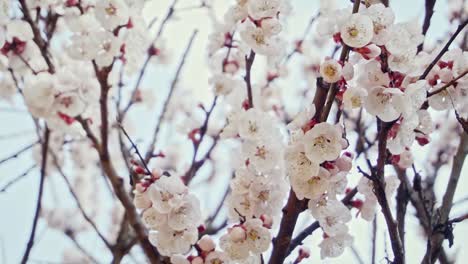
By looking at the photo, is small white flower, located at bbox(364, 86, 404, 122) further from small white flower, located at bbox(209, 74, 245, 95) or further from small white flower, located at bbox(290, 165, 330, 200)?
small white flower, located at bbox(209, 74, 245, 95)

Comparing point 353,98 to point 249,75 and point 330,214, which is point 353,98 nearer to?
point 330,214

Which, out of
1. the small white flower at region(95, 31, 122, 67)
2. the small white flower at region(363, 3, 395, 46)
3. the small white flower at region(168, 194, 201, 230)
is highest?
the small white flower at region(363, 3, 395, 46)

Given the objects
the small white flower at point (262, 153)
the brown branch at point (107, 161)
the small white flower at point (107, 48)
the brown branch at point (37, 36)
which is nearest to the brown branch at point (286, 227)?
the small white flower at point (262, 153)

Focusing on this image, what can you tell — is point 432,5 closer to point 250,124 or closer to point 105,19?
point 250,124

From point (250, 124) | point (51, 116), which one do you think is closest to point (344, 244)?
point (250, 124)

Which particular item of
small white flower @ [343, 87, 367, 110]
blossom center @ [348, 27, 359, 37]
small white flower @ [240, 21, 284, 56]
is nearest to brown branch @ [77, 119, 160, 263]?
small white flower @ [240, 21, 284, 56]

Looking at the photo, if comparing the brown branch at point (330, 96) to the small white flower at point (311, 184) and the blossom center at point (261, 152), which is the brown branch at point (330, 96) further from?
the blossom center at point (261, 152)
